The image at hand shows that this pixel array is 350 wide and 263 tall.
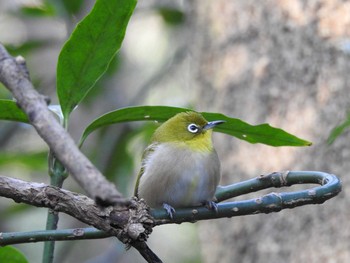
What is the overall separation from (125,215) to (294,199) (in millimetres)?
274

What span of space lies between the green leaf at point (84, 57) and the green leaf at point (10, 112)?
0.09 metres

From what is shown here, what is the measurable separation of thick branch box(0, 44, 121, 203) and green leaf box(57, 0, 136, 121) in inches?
23.6

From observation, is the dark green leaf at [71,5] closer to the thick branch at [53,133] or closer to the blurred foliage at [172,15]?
the blurred foliage at [172,15]

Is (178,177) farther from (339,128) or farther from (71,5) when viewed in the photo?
(71,5)

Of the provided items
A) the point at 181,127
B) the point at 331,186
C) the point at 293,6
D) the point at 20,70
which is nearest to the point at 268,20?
the point at 293,6

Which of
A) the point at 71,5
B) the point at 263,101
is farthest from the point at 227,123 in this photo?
the point at 71,5

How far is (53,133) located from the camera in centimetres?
63

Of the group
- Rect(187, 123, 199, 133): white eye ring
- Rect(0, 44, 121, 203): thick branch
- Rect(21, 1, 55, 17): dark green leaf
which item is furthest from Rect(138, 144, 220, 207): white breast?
Rect(21, 1, 55, 17): dark green leaf

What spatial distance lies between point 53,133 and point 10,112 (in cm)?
84

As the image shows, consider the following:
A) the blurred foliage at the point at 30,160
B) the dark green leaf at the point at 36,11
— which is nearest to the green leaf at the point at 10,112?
the blurred foliage at the point at 30,160

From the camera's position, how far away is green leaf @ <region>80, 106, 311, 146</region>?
1.49 meters

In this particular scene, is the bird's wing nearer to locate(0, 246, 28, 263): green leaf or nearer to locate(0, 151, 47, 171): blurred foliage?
locate(0, 246, 28, 263): green leaf

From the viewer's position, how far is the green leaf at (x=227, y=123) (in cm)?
149

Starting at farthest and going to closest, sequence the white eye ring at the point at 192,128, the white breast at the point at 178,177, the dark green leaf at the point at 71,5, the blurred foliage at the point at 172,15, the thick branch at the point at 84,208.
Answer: the blurred foliage at the point at 172,15 → the dark green leaf at the point at 71,5 → the white eye ring at the point at 192,128 → the white breast at the point at 178,177 → the thick branch at the point at 84,208
